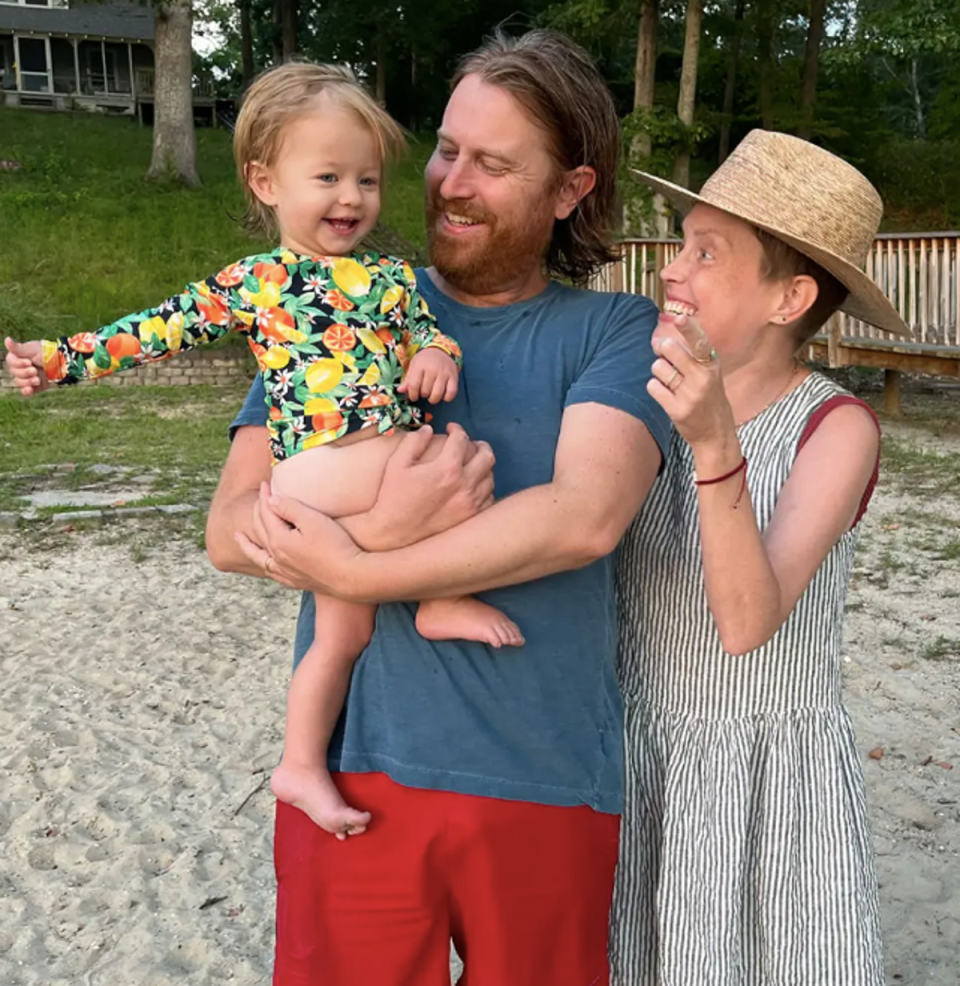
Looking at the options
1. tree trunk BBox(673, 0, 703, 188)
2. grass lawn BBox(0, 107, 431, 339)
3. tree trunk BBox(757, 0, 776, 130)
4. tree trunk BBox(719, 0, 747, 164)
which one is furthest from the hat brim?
tree trunk BBox(719, 0, 747, 164)

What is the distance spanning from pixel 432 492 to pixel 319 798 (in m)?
0.53

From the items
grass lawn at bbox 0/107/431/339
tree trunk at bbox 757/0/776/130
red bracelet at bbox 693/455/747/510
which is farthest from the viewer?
tree trunk at bbox 757/0/776/130

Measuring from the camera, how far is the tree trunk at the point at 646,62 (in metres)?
21.2

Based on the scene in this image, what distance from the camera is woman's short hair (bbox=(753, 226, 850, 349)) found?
6.10 feet

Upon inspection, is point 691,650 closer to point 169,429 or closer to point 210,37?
point 169,429

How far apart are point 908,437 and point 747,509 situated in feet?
33.5

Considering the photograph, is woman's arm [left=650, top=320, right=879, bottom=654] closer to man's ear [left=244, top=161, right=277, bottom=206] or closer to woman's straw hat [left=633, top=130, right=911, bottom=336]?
woman's straw hat [left=633, top=130, right=911, bottom=336]

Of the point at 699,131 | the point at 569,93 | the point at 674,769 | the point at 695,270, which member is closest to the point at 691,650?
the point at 674,769

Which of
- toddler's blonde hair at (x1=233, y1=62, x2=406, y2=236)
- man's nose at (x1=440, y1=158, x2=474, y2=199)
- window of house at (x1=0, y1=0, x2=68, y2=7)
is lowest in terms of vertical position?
man's nose at (x1=440, y1=158, x2=474, y2=199)

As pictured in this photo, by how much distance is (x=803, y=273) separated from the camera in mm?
1893

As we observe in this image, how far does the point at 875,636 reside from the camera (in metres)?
5.90

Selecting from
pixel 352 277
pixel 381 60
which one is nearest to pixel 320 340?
pixel 352 277

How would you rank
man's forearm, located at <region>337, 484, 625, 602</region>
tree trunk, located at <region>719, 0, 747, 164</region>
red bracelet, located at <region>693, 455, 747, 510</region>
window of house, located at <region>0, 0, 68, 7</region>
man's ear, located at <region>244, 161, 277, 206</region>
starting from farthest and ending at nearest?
window of house, located at <region>0, 0, 68, 7</region> < tree trunk, located at <region>719, 0, 747, 164</region> < man's ear, located at <region>244, 161, 277, 206</region> < man's forearm, located at <region>337, 484, 625, 602</region> < red bracelet, located at <region>693, 455, 747, 510</region>

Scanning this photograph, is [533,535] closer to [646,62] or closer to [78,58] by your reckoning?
[646,62]
